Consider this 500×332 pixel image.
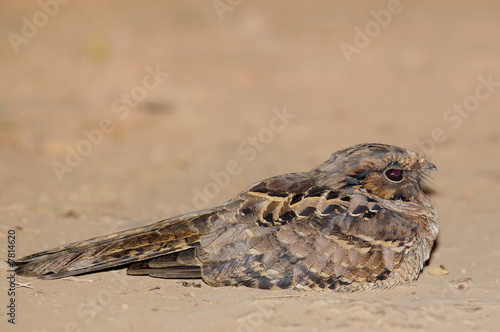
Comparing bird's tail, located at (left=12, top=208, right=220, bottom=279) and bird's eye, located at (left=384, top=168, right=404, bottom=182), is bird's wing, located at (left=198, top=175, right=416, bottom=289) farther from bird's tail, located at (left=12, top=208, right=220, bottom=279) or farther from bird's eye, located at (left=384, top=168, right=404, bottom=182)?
bird's eye, located at (left=384, top=168, right=404, bottom=182)

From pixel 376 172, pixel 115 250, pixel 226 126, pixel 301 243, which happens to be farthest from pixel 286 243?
pixel 226 126

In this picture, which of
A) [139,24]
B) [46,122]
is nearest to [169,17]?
[139,24]

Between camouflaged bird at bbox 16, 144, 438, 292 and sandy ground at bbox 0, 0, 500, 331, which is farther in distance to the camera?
camouflaged bird at bbox 16, 144, 438, 292

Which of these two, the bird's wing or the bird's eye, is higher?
the bird's eye

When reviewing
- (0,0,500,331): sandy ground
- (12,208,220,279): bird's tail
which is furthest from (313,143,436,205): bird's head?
(12,208,220,279): bird's tail

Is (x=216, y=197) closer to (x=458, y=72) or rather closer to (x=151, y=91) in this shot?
(x=151, y=91)

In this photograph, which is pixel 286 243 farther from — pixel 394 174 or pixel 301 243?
pixel 394 174

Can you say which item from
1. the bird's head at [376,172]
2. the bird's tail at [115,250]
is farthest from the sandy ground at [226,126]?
the bird's head at [376,172]
